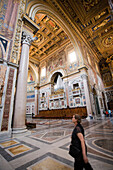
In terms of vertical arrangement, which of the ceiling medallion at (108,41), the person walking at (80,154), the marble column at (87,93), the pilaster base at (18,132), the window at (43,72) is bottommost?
the pilaster base at (18,132)

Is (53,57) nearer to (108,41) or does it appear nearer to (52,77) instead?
(52,77)

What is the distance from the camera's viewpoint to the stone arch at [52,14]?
19.9 ft

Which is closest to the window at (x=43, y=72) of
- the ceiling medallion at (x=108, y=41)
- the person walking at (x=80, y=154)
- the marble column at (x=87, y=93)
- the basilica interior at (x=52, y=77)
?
the basilica interior at (x=52, y=77)

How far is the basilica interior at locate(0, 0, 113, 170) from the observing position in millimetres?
2178

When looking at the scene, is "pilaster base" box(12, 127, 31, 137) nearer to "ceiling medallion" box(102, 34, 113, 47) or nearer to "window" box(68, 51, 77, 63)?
"window" box(68, 51, 77, 63)

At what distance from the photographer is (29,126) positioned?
4949 millimetres

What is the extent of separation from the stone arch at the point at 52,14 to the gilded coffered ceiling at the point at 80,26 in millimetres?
582

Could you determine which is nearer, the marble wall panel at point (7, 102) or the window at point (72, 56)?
the marble wall panel at point (7, 102)

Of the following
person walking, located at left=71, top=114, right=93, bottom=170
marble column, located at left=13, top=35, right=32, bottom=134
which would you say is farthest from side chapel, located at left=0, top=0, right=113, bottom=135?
person walking, located at left=71, top=114, right=93, bottom=170

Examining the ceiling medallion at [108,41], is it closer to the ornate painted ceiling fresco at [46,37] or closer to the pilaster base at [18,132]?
the ornate painted ceiling fresco at [46,37]

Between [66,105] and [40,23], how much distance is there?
1226 centimetres

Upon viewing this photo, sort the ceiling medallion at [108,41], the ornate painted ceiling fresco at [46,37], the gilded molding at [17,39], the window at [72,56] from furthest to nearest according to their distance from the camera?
the ceiling medallion at [108,41] → the window at [72,56] → the ornate painted ceiling fresco at [46,37] → the gilded molding at [17,39]

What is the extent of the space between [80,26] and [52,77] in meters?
9.27

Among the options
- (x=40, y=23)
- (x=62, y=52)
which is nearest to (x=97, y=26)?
(x=62, y=52)
